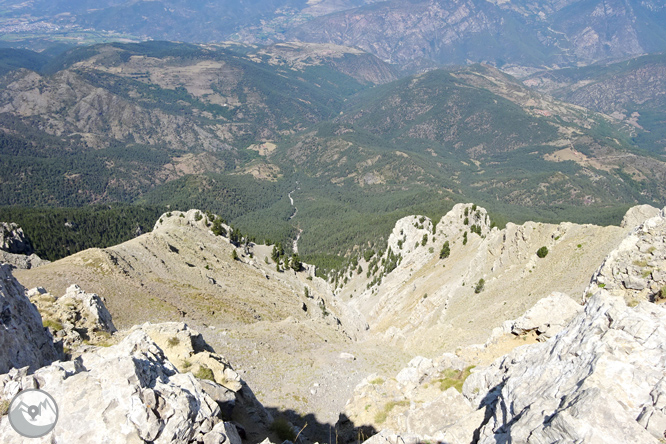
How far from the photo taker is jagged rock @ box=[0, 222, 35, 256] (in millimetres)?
110387

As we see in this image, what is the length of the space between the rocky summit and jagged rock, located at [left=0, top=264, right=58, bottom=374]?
0.39ft

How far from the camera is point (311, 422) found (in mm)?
38656

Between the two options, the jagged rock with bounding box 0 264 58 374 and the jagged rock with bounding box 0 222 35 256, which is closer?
the jagged rock with bounding box 0 264 58 374

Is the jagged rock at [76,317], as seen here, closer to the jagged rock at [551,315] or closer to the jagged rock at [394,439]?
the jagged rock at [394,439]

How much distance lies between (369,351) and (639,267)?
39867 millimetres

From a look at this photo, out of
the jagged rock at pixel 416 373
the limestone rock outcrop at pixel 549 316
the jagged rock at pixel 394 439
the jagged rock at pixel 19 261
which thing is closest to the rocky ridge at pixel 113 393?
the jagged rock at pixel 394 439

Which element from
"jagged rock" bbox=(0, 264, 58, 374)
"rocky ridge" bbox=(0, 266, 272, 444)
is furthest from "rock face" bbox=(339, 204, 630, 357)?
"jagged rock" bbox=(0, 264, 58, 374)

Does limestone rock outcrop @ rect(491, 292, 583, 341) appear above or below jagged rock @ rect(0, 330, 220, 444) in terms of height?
below

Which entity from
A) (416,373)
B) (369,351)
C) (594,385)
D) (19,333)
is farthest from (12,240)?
(594,385)

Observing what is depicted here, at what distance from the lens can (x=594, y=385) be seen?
50.2 ft

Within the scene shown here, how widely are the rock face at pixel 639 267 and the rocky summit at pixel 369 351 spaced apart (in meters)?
0.14

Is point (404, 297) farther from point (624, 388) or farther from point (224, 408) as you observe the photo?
point (624, 388)

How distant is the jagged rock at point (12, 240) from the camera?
362ft

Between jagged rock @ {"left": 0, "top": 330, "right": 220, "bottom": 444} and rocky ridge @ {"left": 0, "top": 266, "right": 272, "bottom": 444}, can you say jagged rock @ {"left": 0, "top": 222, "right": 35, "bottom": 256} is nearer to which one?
rocky ridge @ {"left": 0, "top": 266, "right": 272, "bottom": 444}
